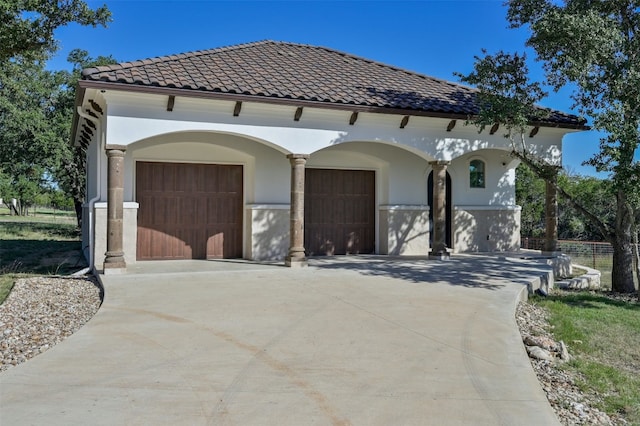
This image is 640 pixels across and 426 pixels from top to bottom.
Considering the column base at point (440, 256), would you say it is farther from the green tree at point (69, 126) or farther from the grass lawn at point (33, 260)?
the green tree at point (69, 126)

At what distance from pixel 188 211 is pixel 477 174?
8.83m

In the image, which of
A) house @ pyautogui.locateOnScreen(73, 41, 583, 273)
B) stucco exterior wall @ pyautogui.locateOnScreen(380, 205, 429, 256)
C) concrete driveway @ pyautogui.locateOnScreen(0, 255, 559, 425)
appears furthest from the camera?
stucco exterior wall @ pyautogui.locateOnScreen(380, 205, 429, 256)

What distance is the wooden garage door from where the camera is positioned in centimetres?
1233

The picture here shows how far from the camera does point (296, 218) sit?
11242 mm

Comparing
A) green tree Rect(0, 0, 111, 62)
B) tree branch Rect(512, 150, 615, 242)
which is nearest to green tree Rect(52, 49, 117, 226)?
green tree Rect(0, 0, 111, 62)

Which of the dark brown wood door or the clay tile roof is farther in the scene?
the dark brown wood door

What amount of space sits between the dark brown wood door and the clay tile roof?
8.78 feet

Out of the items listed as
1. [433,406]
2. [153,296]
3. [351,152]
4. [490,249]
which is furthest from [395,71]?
[433,406]

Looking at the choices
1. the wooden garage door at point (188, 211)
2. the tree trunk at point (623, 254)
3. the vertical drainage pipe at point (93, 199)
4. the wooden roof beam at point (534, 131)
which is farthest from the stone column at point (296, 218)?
the tree trunk at point (623, 254)

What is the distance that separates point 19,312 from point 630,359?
810 centimetres

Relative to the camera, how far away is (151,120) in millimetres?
10031

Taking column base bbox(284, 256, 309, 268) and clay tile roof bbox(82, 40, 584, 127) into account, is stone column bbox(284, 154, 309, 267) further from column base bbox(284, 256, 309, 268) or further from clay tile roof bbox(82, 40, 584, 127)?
clay tile roof bbox(82, 40, 584, 127)

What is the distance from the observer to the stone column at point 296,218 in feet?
36.7

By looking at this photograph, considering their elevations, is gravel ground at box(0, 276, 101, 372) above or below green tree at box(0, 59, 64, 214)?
below
